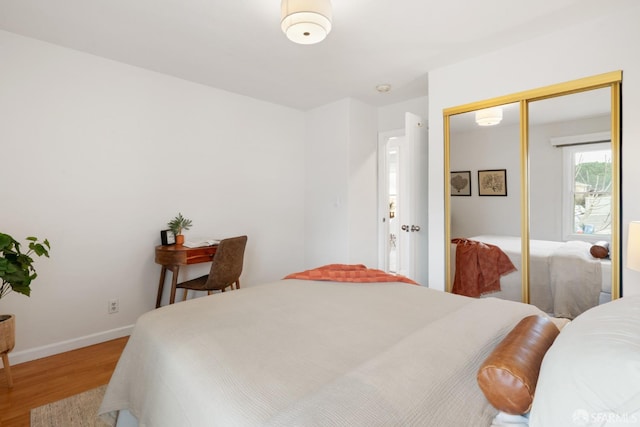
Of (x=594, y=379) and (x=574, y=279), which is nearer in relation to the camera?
(x=594, y=379)

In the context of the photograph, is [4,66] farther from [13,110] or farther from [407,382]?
[407,382]

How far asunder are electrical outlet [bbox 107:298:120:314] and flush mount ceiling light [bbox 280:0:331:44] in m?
2.63

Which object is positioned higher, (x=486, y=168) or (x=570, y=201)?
(x=486, y=168)

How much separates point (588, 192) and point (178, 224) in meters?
3.39

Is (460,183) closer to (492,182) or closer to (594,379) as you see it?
(492,182)

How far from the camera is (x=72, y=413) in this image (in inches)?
72.0

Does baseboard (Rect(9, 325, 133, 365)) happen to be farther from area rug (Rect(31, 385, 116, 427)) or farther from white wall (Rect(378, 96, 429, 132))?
white wall (Rect(378, 96, 429, 132))

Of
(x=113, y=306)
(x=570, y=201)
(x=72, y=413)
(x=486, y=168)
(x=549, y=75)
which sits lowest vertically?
(x=72, y=413)

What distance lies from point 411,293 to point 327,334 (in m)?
0.76

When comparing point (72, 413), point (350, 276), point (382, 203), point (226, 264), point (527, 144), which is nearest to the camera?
point (72, 413)

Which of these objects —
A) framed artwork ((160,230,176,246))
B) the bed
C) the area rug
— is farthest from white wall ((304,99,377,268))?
the area rug

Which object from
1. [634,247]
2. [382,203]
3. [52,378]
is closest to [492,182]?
[634,247]

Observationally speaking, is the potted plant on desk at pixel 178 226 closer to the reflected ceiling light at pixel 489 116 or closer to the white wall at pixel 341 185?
the white wall at pixel 341 185

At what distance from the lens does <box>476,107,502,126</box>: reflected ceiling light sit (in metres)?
2.71
